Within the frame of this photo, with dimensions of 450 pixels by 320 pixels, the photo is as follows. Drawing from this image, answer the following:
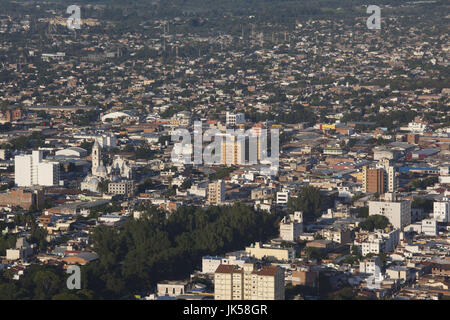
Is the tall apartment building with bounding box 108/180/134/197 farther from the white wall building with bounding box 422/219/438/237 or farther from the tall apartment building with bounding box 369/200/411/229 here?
the white wall building with bounding box 422/219/438/237

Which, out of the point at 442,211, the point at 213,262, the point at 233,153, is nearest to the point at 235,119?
the point at 233,153

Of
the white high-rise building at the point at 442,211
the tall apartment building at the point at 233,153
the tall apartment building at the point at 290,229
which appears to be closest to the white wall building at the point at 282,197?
the tall apartment building at the point at 290,229

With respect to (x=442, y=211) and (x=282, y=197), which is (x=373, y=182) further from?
(x=442, y=211)

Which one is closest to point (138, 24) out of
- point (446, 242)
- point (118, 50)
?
point (118, 50)

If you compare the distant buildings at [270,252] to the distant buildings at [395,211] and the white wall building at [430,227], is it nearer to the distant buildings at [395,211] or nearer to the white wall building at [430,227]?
the white wall building at [430,227]

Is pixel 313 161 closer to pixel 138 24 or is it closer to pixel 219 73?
pixel 219 73

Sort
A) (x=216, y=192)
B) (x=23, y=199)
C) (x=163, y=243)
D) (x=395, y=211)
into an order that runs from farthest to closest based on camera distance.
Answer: (x=23, y=199)
(x=216, y=192)
(x=395, y=211)
(x=163, y=243)
